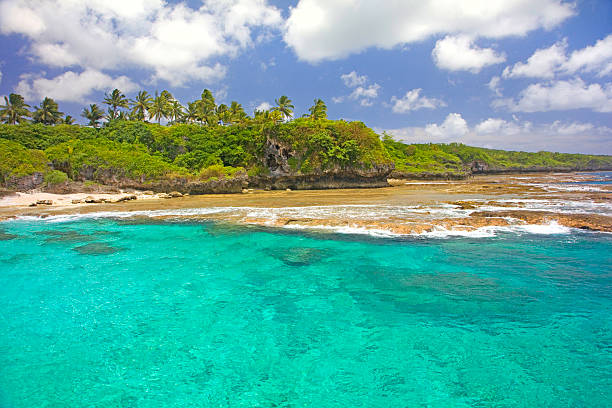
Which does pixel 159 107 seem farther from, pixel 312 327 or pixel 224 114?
pixel 312 327

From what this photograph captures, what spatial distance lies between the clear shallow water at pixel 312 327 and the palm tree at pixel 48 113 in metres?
56.2

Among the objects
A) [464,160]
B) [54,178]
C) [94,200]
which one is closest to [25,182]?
[54,178]

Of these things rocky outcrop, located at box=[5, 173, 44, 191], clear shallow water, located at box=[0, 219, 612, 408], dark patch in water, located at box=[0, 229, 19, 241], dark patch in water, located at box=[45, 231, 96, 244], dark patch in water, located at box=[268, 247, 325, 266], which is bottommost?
clear shallow water, located at box=[0, 219, 612, 408]

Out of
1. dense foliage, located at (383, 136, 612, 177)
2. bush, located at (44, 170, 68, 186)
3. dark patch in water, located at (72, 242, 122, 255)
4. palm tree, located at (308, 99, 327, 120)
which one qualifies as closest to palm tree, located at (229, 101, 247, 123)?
palm tree, located at (308, 99, 327, 120)

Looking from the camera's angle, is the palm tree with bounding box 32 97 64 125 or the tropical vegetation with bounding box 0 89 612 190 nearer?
the tropical vegetation with bounding box 0 89 612 190

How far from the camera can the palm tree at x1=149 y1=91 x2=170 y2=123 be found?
6016 cm

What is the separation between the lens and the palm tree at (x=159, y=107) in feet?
197

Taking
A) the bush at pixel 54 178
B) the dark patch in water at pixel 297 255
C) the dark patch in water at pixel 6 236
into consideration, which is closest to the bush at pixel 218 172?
the bush at pixel 54 178

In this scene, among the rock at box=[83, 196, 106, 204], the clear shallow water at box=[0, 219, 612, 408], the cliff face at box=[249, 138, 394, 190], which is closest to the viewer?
the clear shallow water at box=[0, 219, 612, 408]

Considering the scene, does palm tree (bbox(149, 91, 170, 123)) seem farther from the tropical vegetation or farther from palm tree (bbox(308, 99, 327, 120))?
palm tree (bbox(308, 99, 327, 120))

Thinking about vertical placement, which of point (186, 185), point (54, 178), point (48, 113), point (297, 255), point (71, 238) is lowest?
point (297, 255)

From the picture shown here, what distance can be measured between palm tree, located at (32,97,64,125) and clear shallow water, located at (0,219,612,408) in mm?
56195

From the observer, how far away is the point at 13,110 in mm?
51656

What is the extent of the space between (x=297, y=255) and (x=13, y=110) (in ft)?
216
